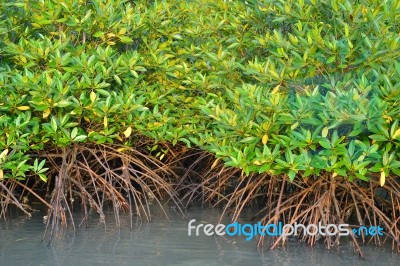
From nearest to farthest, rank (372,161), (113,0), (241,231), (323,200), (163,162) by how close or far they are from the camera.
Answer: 1. (372,161)
2. (323,200)
3. (241,231)
4. (113,0)
5. (163,162)

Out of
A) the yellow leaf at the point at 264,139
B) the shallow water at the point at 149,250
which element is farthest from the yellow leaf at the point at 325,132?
the shallow water at the point at 149,250

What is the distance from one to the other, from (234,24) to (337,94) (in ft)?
5.31

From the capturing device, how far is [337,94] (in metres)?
4.91

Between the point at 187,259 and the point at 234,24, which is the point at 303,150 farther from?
Answer: the point at 234,24

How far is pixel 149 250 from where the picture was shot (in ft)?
16.9

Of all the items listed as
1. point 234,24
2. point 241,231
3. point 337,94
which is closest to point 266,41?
point 234,24

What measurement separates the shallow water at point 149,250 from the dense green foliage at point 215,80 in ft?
1.75

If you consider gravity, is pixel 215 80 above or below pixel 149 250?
above

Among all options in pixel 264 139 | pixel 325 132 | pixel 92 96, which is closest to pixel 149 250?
pixel 264 139

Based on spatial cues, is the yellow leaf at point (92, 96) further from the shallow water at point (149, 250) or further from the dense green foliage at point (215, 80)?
the shallow water at point (149, 250)

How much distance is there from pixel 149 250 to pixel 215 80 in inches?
66.8

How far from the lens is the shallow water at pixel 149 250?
4883mm

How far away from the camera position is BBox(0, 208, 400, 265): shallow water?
4.88m

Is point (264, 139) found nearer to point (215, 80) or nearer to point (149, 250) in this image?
point (149, 250)
